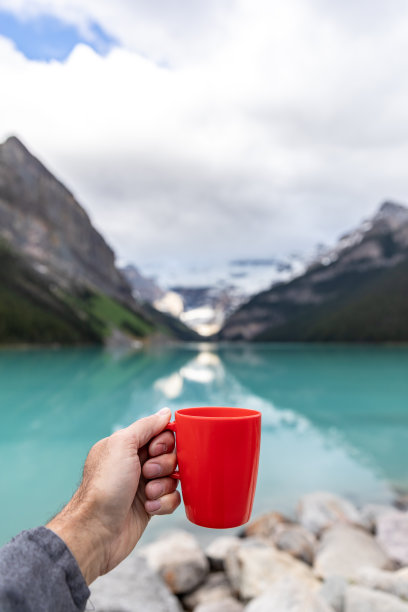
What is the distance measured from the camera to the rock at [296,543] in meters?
5.11

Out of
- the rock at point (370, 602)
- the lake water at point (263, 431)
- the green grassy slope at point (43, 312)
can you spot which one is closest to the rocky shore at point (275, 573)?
the rock at point (370, 602)

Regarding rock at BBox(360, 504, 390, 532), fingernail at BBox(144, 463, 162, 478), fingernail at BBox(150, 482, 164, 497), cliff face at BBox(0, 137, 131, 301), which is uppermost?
cliff face at BBox(0, 137, 131, 301)

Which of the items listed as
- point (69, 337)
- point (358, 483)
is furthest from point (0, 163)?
point (358, 483)

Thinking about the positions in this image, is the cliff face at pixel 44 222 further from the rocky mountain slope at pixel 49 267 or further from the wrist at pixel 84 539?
the wrist at pixel 84 539

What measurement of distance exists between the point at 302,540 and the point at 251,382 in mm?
23800

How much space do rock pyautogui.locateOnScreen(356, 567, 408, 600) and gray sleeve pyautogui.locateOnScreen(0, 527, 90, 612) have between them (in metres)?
3.40

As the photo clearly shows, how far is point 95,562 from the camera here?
1454mm

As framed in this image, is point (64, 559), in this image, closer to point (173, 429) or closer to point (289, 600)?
point (173, 429)

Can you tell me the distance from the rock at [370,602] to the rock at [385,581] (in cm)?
33

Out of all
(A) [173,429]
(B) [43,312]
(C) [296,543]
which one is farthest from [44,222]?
(A) [173,429]

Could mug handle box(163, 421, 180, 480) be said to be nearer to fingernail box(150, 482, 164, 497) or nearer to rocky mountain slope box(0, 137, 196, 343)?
fingernail box(150, 482, 164, 497)

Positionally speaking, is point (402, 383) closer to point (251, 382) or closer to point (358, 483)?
point (251, 382)

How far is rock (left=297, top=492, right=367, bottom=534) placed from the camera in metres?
6.28

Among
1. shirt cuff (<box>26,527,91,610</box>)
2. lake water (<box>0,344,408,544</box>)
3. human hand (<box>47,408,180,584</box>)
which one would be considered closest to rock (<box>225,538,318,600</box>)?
lake water (<box>0,344,408,544</box>)
